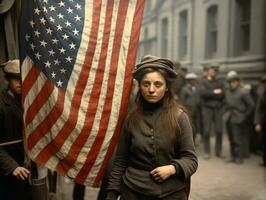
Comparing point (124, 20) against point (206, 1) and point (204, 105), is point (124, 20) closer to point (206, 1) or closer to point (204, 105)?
point (204, 105)

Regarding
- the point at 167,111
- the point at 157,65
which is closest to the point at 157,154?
the point at 167,111

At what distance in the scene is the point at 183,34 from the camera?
19578mm

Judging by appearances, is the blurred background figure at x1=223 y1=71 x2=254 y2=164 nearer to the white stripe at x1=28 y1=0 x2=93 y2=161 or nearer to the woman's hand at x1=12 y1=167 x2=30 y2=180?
the white stripe at x1=28 y1=0 x2=93 y2=161

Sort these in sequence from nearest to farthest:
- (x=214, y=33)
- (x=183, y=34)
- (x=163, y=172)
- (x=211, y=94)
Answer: (x=163, y=172) → (x=211, y=94) → (x=214, y=33) → (x=183, y=34)

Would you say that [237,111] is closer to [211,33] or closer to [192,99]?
[192,99]

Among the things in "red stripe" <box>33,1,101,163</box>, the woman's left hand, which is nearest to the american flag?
"red stripe" <box>33,1,101,163</box>

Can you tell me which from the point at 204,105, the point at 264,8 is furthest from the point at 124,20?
the point at 264,8

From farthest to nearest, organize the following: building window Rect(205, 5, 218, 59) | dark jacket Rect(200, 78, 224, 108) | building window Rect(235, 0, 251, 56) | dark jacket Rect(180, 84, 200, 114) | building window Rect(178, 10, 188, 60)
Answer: building window Rect(178, 10, 188, 60)
building window Rect(205, 5, 218, 59)
building window Rect(235, 0, 251, 56)
dark jacket Rect(180, 84, 200, 114)
dark jacket Rect(200, 78, 224, 108)

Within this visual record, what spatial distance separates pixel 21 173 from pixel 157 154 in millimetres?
1274

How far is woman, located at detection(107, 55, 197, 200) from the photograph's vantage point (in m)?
2.82

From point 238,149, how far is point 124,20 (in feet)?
21.7

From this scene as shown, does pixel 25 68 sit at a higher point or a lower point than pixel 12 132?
higher

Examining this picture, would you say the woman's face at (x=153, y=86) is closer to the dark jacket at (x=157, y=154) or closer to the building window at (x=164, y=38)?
the dark jacket at (x=157, y=154)

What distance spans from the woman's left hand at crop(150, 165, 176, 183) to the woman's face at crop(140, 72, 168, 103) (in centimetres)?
47
